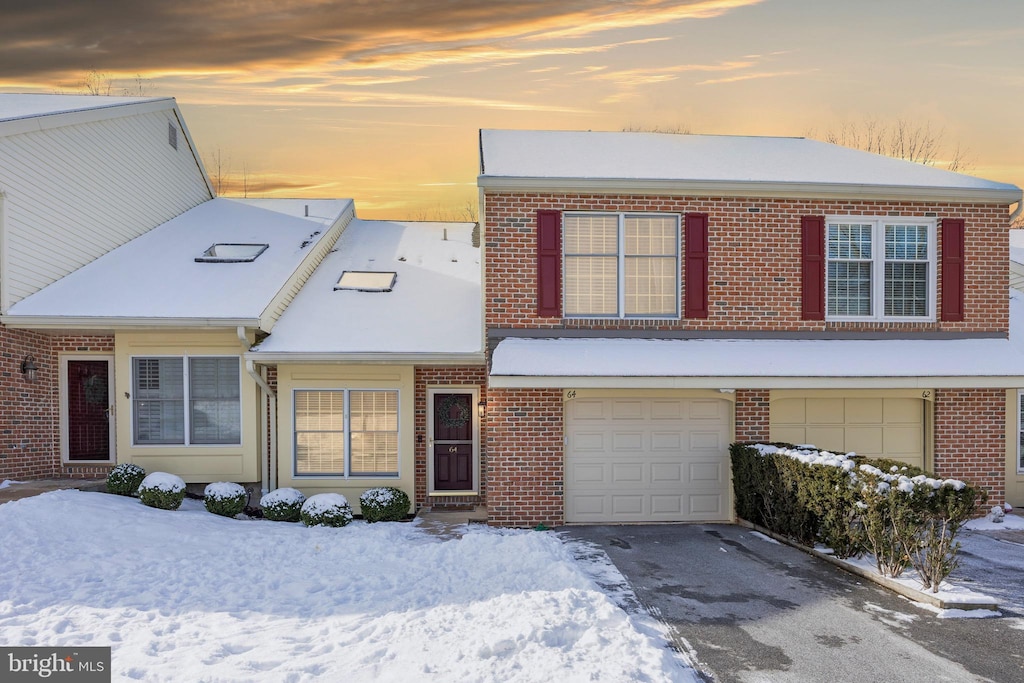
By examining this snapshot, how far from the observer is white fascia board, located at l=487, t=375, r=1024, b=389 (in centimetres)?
1084

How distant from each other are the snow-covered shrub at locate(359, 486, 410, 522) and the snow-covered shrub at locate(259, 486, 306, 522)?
1106mm

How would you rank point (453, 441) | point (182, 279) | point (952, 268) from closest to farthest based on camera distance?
point (952, 268) < point (453, 441) < point (182, 279)

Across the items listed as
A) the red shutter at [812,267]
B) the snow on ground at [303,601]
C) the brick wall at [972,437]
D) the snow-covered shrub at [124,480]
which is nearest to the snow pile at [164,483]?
the snow-covered shrub at [124,480]

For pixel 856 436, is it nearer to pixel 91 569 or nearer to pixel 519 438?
pixel 519 438

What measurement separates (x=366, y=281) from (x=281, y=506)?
17.8 ft

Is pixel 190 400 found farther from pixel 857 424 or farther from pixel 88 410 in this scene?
pixel 857 424

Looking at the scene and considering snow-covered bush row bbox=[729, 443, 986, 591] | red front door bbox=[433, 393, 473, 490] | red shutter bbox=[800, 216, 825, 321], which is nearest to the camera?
snow-covered bush row bbox=[729, 443, 986, 591]

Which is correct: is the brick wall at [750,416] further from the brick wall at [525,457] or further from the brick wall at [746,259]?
the brick wall at [525,457]

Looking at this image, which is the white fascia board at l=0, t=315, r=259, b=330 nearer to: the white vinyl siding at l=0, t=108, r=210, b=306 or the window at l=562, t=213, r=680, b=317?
the white vinyl siding at l=0, t=108, r=210, b=306

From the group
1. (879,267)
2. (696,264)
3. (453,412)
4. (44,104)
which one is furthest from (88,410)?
(879,267)

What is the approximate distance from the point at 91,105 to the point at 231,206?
463cm

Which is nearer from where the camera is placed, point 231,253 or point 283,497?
point 283,497

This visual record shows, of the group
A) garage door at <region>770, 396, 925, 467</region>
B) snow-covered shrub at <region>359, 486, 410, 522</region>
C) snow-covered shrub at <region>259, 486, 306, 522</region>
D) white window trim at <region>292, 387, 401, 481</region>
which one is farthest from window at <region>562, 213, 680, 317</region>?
snow-covered shrub at <region>259, 486, 306, 522</region>

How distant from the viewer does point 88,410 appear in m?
14.2
